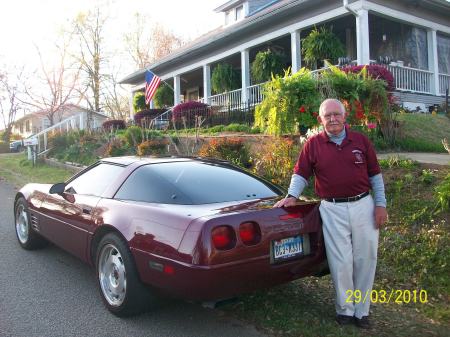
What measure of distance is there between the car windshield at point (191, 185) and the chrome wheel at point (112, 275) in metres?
0.50

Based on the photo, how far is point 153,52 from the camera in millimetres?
47031

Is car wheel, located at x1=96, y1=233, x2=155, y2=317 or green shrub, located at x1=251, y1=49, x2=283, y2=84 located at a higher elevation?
green shrub, located at x1=251, y1=49, x2=283, y2=84

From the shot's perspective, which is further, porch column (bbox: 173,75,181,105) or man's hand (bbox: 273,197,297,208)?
porch column (bbox: 173,75,181,105)

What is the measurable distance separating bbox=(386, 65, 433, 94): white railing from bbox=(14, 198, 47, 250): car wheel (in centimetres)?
1206

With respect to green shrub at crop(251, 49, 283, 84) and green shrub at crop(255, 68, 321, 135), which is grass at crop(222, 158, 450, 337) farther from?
green shrub at crop(251, 49, 283, 84)

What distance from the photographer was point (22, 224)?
19.9 feet

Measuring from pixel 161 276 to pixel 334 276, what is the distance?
4.46ft

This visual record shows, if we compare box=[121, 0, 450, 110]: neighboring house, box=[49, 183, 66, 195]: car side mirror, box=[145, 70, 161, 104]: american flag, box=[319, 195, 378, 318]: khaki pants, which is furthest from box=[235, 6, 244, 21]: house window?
box=[319, 195, 378, 318]: khaki pants

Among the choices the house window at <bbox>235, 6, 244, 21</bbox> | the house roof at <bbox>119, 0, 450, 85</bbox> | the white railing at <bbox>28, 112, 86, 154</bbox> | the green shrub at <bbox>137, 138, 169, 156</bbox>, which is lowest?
the green shrub at <bbox>137, 138, 169, 156</bbox>

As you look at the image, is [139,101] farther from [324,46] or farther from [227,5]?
[324,46]

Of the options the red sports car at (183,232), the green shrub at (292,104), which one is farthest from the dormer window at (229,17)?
the red sports car at (183,232)

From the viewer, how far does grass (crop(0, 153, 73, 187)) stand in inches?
537

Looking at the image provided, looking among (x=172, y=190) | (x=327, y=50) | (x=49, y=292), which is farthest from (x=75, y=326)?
(x=327, y=50)

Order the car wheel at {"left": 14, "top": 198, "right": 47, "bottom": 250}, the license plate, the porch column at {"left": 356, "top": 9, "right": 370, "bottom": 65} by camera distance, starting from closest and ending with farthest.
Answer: the license plate
the car wheel at {"left": 14, "top": 198, "right": 47, "bottom": 250}
the porch column at {"left": 356, "top": 9, "right": 370, "bottom": 65}
